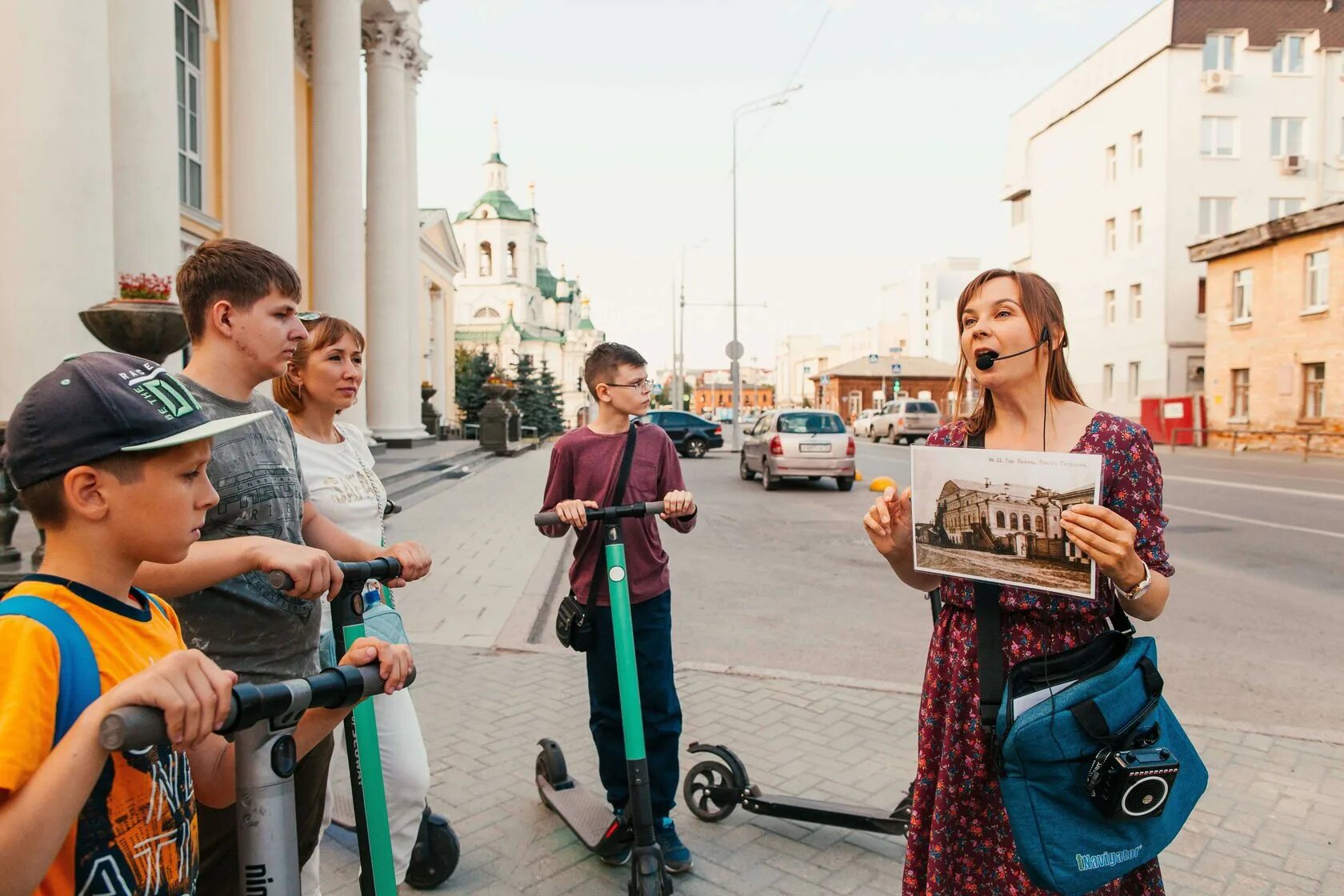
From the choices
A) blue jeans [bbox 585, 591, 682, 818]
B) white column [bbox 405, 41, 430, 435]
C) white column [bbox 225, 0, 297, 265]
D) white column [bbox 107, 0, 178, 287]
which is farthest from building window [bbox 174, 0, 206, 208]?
blue jeans [bbox 585, 591, 682, 818]

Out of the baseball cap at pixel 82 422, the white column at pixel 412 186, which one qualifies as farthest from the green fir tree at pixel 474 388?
the baseball cap at pixel 82 422

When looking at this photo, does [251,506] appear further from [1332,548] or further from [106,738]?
[1332,548]

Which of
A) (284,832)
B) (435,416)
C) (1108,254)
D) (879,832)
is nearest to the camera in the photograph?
(284,832)

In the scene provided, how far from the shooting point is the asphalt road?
229 inches

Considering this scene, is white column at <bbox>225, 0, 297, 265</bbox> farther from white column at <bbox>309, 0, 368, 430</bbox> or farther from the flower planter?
the flower planter

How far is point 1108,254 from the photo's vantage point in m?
42.5

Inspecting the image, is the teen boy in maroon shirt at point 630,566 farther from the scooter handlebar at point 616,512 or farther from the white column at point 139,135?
the white column at point 139,135

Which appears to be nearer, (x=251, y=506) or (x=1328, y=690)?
(x=251, y=506)

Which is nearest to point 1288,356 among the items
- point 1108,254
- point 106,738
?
point 1108,254

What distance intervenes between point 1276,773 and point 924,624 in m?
3.36

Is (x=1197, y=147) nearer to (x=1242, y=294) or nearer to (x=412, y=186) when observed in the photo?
(x=1242, y=294)

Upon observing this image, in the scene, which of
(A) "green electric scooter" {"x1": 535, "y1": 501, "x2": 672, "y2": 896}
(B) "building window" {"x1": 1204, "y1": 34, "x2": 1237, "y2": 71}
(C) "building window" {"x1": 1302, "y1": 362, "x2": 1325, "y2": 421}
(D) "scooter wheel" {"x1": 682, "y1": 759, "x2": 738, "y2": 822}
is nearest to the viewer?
(A) "green electric scooter" {"x1": 535, "y1": 501, "x2": 672, "y2": 896}

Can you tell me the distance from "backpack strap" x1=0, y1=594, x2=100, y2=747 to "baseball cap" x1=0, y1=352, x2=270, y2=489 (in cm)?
18

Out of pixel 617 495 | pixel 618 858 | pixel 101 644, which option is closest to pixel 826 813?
pixel 618 858
